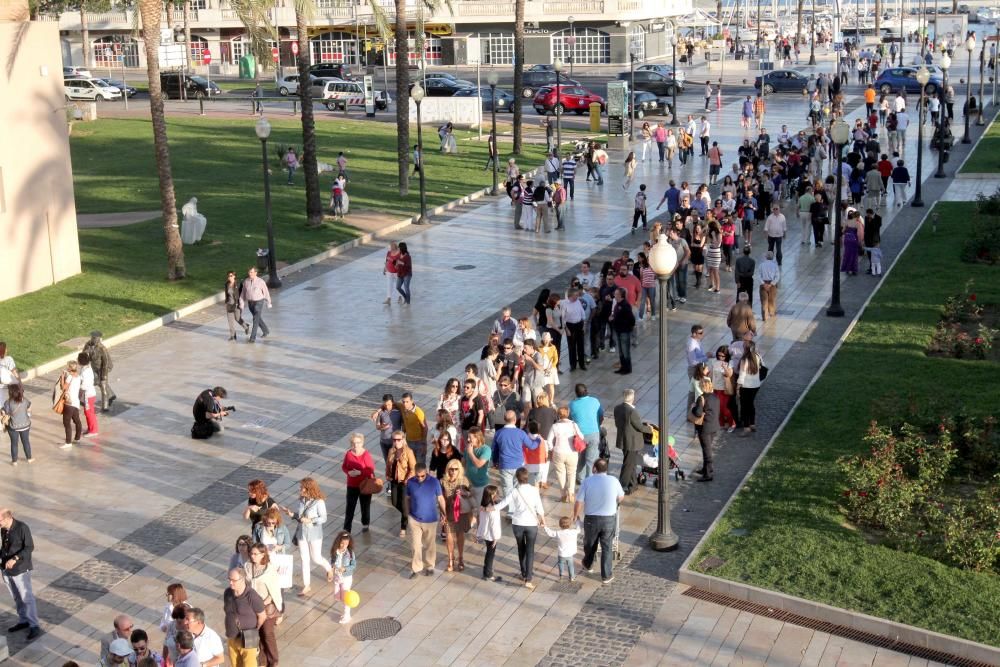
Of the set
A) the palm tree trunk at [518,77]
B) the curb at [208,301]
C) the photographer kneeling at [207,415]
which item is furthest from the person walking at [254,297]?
the palm tree trunk at [518,77]

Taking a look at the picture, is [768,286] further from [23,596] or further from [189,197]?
[189,197]

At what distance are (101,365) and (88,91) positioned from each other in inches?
1913

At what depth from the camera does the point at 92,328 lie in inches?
974

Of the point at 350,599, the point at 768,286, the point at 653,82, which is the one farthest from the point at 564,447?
the point at 653,82

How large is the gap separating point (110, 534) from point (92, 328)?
9.88 metres

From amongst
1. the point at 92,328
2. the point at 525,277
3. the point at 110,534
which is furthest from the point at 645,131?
the point at 110,534

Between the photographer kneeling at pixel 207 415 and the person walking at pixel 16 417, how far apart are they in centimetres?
227

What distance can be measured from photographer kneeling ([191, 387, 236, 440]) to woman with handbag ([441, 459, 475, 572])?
5.64 m

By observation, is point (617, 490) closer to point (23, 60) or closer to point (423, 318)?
point (423, 318)

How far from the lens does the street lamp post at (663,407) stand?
14.1 metres

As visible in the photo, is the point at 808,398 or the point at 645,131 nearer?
the point at 808,398

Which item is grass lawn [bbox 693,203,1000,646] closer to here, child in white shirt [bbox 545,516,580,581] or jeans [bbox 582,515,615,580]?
jeans [bbox 582,515,615,580]

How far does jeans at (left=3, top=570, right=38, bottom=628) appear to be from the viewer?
12929mm

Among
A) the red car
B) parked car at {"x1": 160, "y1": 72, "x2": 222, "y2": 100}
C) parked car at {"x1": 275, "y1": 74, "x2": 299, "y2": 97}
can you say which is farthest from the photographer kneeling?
parked car at {"x1": 275, "y1": 74, "x2": 299, "y2": 97}
